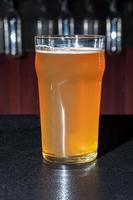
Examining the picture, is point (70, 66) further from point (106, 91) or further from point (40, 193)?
point (106, 91)

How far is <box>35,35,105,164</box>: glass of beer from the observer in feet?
1.70

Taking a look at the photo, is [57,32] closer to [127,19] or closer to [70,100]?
[127,19]

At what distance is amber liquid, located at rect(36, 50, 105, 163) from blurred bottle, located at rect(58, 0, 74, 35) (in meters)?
1.59

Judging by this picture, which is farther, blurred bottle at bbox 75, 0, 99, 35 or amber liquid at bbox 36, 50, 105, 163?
blurred bottle at bbox 75, 0, 99, 35

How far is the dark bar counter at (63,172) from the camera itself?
1.42 ft

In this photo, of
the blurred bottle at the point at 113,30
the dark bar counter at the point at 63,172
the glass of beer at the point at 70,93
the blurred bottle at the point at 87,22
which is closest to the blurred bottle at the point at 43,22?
the blurred bottle at the point at 87,22

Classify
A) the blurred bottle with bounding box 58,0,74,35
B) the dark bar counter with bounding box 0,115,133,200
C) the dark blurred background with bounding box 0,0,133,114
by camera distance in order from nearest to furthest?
the dark bar counter with bounding box 0,115,133,200 < the dark blurred background with bounding box 0,0,133,114 < the blurred bottle with bounding box 58,0,74,35

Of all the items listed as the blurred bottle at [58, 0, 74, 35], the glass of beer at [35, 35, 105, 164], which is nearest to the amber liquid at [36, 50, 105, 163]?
the glass of beer at [35, 35, 105, 164]

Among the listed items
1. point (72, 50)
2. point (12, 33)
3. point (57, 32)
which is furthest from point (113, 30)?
point (72, 50)

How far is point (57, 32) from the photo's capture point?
2.18m

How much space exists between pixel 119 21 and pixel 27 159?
1673mm

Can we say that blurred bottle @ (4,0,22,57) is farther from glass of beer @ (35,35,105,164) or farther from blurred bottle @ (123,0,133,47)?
glass of beer @ (35,35,105,164)

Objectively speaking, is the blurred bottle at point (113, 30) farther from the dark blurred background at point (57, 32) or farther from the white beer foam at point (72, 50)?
the white beer foam at point (72, 50)

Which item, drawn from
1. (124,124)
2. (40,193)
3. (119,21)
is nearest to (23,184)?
(40,193)
